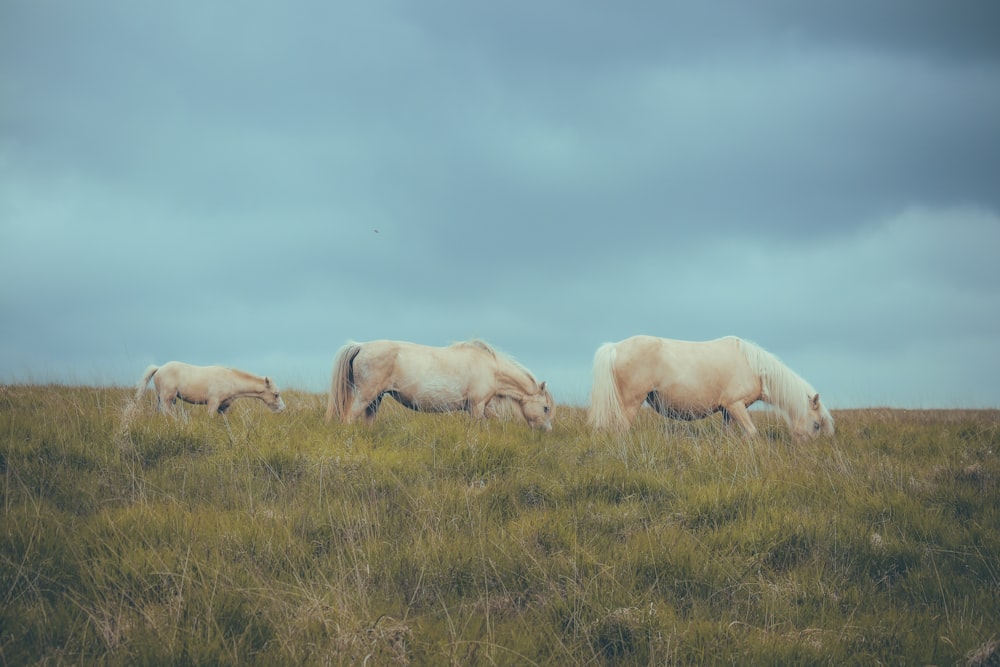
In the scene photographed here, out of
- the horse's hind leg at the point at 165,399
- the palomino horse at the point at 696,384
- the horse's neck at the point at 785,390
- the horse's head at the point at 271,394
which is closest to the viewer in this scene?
the palomino horse at the point at 696,384

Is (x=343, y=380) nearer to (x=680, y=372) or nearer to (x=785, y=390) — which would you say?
(x=680, y=372)

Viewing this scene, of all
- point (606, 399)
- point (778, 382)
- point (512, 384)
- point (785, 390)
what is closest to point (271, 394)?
point (512, 384)

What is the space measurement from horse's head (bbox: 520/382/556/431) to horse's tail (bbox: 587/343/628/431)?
Result: 2.89 feet

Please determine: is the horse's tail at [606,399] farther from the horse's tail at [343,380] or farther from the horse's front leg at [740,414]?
the horse's tail at [343,380]

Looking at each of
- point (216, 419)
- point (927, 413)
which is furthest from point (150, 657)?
point (927, 413)

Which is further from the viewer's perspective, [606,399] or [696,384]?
[696,384]

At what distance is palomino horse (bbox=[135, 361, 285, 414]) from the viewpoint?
14547 millimetres

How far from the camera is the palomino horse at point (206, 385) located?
14.5m

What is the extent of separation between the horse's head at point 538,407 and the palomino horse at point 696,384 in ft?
2.95

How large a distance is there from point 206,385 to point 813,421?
1205cm

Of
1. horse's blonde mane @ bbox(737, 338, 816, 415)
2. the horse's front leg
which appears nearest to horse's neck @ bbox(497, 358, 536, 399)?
the horse's front leg

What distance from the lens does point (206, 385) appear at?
1480cm

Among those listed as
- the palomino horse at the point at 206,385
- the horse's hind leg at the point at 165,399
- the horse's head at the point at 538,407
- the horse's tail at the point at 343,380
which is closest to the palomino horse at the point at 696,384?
the horse's head at the point at 538,407

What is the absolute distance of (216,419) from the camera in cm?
948
